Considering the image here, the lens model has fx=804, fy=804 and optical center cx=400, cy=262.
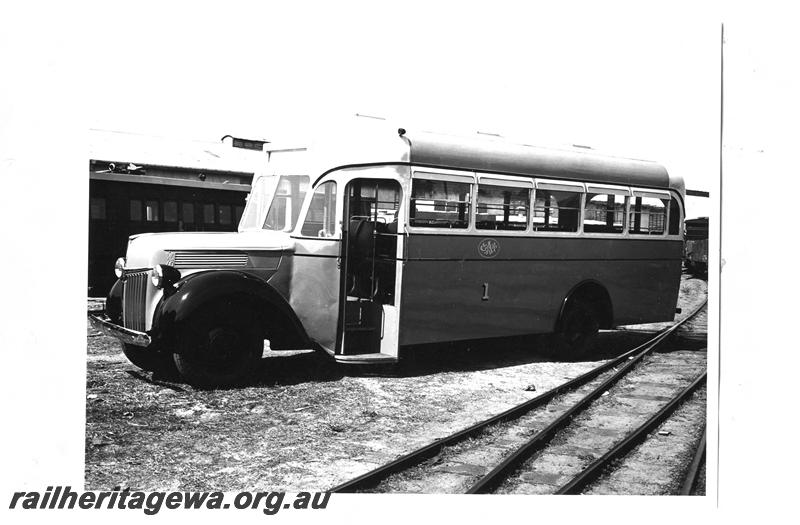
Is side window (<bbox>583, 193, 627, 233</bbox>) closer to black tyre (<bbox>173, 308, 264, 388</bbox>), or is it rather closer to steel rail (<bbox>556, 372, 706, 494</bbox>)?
steel rail (<bbox>556, 372, 706, 494</bbox>)

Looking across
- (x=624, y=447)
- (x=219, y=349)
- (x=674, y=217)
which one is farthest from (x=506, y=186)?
(x=219, y=349)

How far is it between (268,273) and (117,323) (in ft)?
4.83

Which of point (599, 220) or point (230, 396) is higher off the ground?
point (599, 220)

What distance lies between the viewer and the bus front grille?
707 centimetres

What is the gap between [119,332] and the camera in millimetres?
6879

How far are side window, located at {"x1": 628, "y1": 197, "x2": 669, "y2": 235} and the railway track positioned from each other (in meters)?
1.85

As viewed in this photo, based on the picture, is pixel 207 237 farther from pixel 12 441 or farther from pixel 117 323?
pixel 12 441

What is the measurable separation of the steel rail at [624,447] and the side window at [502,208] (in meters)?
2.34

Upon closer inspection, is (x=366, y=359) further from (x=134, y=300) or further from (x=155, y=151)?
(x=155, y=151)

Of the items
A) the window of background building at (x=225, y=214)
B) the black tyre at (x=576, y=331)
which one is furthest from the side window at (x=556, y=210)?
the window of background building at (x=225, y=214)

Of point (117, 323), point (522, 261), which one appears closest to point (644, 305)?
point (522, 261)

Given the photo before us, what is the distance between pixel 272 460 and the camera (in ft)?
18.0

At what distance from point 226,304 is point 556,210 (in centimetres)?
373

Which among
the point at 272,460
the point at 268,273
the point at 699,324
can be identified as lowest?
the point at 272,460
